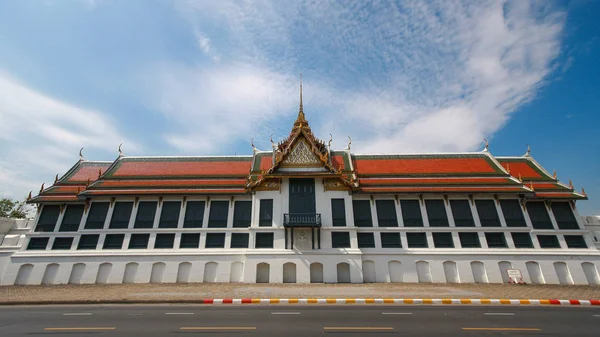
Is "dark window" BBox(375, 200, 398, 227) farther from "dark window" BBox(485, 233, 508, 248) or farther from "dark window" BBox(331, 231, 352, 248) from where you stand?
"dark window" BBox(485, 233, 508, 248)

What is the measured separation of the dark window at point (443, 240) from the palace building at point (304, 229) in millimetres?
91

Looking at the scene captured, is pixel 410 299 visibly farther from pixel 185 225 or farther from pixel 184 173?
pixel 184 173

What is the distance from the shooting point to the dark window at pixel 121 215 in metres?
25.4

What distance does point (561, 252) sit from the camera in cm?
2381

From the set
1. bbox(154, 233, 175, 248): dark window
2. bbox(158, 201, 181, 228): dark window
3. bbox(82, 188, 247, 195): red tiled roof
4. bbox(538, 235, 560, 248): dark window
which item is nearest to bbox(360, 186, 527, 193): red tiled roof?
bbox(538, 235, 560, 248): dark window

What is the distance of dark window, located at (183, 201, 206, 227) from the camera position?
2544 centimetres

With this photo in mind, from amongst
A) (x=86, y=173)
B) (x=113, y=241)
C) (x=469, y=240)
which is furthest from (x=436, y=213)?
(x=86, y=173)

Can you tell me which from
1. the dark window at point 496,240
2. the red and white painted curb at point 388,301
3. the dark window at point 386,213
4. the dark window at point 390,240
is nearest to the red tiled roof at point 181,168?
the dark window at point 386,213

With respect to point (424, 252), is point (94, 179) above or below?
above

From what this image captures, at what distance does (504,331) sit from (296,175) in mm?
18191

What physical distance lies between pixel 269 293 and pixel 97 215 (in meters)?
19.4

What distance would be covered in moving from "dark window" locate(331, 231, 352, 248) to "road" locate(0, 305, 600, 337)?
9.47m

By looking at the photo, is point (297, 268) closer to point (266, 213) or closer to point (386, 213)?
point (266, 213)

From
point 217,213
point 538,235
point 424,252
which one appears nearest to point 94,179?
point 217,213
